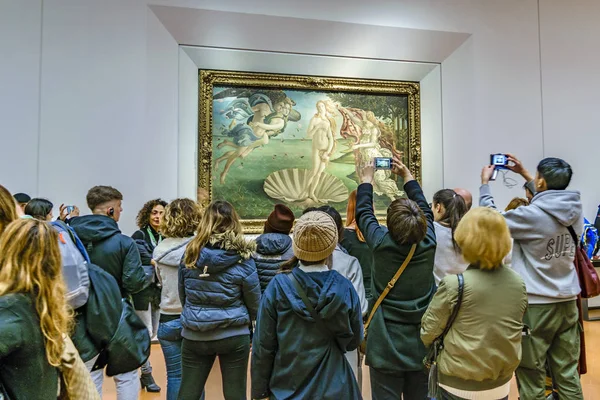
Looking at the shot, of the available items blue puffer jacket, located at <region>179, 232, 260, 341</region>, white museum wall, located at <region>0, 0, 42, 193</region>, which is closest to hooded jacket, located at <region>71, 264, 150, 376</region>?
blue puffer jacket, located at <region>179, 232, 260, 341</region>

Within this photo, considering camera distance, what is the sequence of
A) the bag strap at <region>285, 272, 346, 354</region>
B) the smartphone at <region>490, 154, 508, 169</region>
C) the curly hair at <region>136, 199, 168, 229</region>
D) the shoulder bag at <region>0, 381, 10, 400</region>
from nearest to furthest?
the shoulder bag at <region>0, 381, 10, 400</region> < the bag strap at <region>285, 272, 346, 354</region> < the smartphone at <region>490, 154, 508, 169</region> < the curly hair at <region>136, 199, 168, 229</region>

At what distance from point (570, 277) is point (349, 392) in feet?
6.42

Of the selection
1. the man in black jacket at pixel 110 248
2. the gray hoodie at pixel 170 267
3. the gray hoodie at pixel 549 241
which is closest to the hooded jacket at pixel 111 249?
the man in black jacket at pixel 110 248

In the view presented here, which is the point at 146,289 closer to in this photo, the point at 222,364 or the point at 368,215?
the point at 222,364

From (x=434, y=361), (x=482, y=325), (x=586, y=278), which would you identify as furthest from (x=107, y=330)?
(x=586, y=278)

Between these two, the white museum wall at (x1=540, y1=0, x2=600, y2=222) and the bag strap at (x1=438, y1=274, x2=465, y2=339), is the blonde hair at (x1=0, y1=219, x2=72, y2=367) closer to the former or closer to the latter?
the bag strap at (x1=438, y1=274, x2=465, y2=339)

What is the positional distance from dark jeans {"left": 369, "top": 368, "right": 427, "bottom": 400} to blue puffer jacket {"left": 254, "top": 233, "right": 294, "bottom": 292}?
1103 mm

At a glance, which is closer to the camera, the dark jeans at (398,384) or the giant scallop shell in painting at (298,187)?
the dark jeans at (398,384)

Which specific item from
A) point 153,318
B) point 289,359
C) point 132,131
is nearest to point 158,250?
point 289,359

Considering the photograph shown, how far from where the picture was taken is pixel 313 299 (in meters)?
1.92

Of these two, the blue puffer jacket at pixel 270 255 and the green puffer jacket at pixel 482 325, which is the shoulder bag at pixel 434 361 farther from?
the blue puffer jacket at pixel 270 255

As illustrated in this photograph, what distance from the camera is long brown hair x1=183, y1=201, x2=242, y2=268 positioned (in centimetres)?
267

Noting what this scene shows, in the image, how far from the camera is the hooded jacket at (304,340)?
191cm

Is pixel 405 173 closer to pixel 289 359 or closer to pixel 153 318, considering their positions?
pixel 289 359
